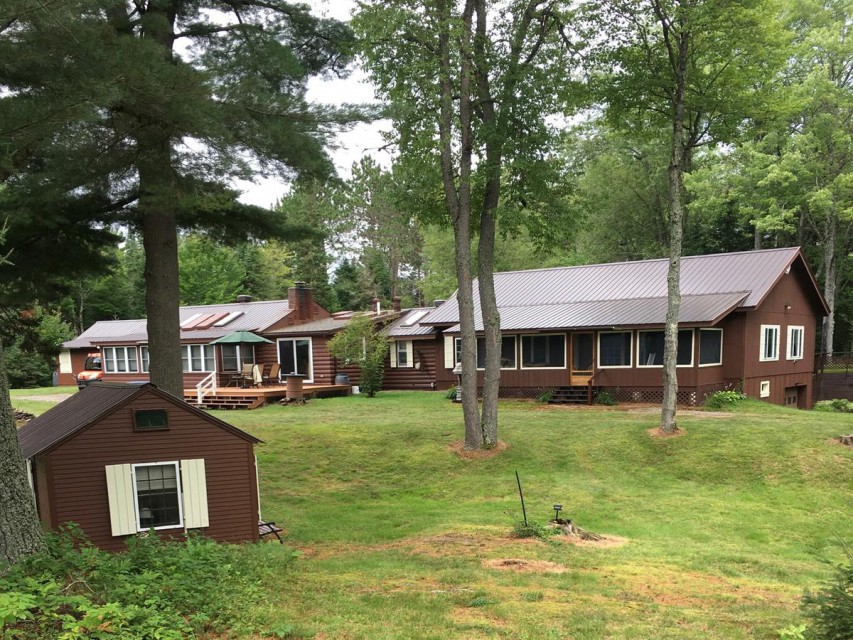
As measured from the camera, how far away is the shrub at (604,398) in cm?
2073

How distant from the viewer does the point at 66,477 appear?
27.9ft

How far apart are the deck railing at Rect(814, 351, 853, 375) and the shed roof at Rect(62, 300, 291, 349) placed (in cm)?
2424

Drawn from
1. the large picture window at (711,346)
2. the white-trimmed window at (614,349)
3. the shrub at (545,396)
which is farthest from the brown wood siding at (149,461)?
the large picture window at (711,346)

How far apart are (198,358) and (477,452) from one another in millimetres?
17829

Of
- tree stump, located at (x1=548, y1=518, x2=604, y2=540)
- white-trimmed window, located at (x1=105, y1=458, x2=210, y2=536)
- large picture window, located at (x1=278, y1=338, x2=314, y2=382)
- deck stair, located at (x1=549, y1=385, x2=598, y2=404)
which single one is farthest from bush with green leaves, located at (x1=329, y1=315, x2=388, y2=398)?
white-trimmed window, located at (x1=105, y1=458, x2=210, y2=536)

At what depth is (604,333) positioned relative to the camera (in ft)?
70.0

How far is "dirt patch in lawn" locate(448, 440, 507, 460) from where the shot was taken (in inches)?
575

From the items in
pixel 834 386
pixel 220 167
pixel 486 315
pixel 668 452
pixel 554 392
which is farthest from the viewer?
pixel 834 386

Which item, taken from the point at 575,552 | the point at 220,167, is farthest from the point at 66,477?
the point at 575,552

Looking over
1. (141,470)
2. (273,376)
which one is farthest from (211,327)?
(141,470)

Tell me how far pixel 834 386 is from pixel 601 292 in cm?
1172

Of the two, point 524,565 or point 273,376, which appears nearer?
point 524,565

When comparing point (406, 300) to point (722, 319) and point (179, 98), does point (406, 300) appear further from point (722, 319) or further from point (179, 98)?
point (179, 98)

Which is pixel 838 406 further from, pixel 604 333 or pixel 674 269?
pixel 674 269
